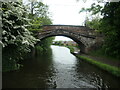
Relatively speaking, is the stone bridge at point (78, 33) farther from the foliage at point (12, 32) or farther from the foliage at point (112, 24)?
the foliage at point (12, 32)

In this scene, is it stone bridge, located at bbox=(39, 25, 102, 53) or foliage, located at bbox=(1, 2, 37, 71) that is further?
stone bridge, located at bbox=(39, 25, 102, 53)

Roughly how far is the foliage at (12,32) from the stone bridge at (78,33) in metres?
12.1

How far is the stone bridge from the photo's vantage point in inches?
911

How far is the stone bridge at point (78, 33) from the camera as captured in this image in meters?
23.1

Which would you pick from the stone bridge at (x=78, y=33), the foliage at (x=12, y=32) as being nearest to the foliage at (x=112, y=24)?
the foliage at (x=12, y=32)

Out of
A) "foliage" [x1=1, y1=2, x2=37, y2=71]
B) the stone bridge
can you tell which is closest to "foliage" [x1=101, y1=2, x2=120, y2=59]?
"foliage" [x1=1, y1=2, x2=37, y2=71]

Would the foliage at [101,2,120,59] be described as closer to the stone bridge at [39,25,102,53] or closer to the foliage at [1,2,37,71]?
the foliage at [1,2,37,71]

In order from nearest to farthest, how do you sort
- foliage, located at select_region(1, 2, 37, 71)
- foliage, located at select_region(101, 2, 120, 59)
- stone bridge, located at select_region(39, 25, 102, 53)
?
foliage, located at select_region(1, 2, 37, 71)
foliage, located at select_region(101, 2, 120, 59)
stone bridge, located at select_region(39, 25, 102, 53)

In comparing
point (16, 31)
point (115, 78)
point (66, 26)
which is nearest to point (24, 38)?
point (16, 31)

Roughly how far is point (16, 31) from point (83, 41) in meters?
15.6

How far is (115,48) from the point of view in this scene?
12.3 m

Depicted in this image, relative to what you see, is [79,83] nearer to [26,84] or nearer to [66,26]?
[26,84]

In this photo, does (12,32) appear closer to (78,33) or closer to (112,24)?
(112,24)

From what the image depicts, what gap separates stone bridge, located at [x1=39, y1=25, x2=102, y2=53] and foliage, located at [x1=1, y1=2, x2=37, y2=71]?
12.1 meters
